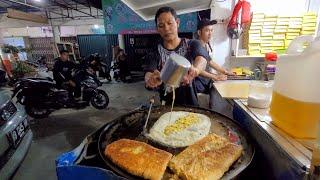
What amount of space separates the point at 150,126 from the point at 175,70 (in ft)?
1.51

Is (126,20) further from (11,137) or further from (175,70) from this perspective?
(175,70)

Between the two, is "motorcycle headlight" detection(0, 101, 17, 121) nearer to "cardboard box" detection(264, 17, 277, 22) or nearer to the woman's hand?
the woman's hand

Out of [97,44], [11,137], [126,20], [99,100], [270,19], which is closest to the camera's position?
[11,137]

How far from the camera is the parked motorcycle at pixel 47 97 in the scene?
4844 mm

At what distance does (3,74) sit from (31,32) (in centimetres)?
1159

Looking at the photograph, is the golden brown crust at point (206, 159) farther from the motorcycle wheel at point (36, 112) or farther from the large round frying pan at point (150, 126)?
the motorcycle wheel at point (36, 112)

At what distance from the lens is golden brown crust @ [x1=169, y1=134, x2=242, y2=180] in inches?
39.7

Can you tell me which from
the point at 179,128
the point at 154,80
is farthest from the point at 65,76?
the point at 179,128

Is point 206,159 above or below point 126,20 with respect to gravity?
below

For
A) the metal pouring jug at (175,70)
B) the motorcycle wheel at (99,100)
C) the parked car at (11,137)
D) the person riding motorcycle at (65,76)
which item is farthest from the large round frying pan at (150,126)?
the person riding motorcycle at (65,76)

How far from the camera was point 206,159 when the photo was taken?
1113 mm

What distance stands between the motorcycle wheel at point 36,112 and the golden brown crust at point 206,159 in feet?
16.4

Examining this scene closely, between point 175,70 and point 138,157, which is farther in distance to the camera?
point 175,70

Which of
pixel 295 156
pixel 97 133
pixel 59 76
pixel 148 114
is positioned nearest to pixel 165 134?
pixel 148 114
